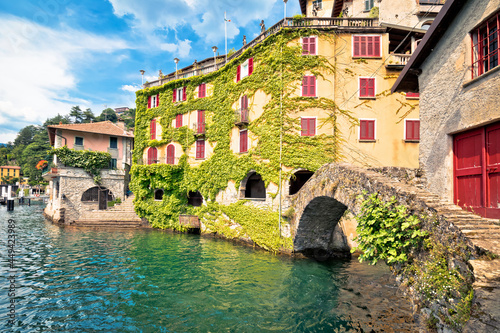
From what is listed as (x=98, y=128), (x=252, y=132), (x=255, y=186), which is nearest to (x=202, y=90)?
(x=252, y=132)

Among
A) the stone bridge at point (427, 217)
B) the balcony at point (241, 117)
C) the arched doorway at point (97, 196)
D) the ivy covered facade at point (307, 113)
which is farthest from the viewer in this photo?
the arched doorway at point (97, 196)

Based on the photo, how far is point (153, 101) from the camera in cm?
3112

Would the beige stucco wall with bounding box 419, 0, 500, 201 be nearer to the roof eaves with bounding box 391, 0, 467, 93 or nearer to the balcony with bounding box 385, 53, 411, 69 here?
the roof eaves with bounding box 391, 0, 467, 93

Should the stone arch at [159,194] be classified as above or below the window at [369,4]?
below

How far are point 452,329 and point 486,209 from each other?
4217 mm

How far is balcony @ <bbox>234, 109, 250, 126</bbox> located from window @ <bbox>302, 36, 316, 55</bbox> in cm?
595

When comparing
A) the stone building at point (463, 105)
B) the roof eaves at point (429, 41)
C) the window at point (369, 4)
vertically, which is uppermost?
the window at point (369, 4)

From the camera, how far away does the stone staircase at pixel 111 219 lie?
2838 cm

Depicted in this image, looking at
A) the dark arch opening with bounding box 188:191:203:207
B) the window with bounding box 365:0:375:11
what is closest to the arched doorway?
the dark arch opening with bounding box 188:191:203:207

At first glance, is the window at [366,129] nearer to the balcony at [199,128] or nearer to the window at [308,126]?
the window at [308,126]

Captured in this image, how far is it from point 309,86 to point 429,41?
10473mm

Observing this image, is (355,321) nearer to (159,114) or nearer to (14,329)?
(14,329)

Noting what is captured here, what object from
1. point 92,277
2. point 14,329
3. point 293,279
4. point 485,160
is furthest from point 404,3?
point 14,329

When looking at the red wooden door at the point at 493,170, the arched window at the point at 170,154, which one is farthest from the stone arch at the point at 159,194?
the red wooden door at the point at 493,170
